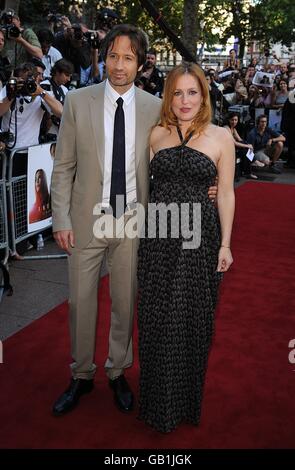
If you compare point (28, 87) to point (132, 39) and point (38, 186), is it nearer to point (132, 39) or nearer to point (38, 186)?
point (38, 186)

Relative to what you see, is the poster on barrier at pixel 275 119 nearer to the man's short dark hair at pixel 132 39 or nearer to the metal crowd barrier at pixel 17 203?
the metal crowd barrier at pixel 17 203

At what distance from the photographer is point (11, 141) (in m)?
4.90

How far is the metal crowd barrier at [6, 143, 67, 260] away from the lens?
463cm

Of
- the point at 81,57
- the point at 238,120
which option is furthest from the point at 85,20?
the point at 81,57

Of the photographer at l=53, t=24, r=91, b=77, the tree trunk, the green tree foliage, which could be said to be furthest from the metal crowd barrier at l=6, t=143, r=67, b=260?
the green tree foliage

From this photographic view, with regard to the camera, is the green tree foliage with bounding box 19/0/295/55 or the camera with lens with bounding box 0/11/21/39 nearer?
the camera with lens with bounding box 0/11/21/39

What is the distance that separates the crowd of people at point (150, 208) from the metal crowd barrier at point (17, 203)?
2159 millimetres

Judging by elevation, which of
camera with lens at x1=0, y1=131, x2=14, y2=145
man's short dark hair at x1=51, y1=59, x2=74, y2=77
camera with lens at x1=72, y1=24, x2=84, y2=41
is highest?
camera with lens at x1=72, y1=24, x2=84, y2=41

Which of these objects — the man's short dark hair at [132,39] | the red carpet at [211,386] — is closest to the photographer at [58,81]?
the red carpet at [211,386]

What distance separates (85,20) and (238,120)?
51.9 feet
